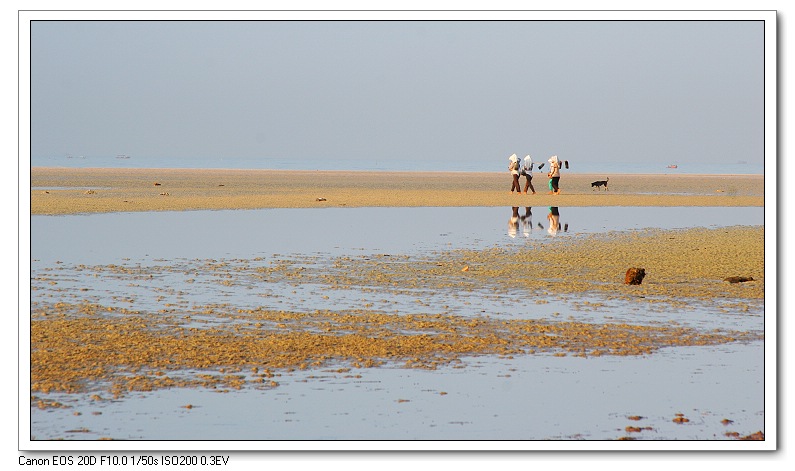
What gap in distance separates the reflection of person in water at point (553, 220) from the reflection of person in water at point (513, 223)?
80 cm

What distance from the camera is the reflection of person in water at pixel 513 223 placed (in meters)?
26.0

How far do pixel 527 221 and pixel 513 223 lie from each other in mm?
939

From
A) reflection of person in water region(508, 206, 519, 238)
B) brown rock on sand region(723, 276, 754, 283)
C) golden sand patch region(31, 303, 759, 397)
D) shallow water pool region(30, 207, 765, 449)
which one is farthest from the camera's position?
reflection of person in water region(508, 206, 519, 238)

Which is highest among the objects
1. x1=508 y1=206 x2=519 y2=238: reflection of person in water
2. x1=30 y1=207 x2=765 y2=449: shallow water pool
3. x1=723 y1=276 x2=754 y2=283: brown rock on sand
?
x1=508 y1=206 x2=519 y2=238: reflection of person in water

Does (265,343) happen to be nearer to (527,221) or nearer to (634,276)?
(634,276)

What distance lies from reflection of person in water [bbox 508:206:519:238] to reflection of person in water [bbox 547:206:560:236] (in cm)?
80

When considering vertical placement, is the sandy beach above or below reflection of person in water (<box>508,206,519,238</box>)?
below

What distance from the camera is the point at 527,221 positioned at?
29828 millimetres

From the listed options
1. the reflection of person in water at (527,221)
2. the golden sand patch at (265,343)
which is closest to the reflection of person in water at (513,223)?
the reflection of person in water at (527,221)

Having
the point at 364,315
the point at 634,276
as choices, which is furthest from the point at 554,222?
the point at 364,315

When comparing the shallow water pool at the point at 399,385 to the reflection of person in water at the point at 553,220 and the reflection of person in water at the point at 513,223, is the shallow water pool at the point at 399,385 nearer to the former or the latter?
the reflection of person in water at the point at 513,223

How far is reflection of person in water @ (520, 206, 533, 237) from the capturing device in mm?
26328

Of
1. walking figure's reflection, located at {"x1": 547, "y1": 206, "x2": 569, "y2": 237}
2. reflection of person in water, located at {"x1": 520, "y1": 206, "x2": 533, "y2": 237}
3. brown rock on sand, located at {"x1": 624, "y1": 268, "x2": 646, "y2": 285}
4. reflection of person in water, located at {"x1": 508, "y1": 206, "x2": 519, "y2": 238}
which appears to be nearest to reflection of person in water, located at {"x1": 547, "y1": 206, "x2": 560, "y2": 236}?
walking figure's reflection, located at {"x1": 547, "y1": 206, "x2": 569, "y2": 237}

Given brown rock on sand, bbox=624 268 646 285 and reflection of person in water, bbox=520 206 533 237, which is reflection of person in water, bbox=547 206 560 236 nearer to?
reflection of person in water, bbox=520 206 533 237
